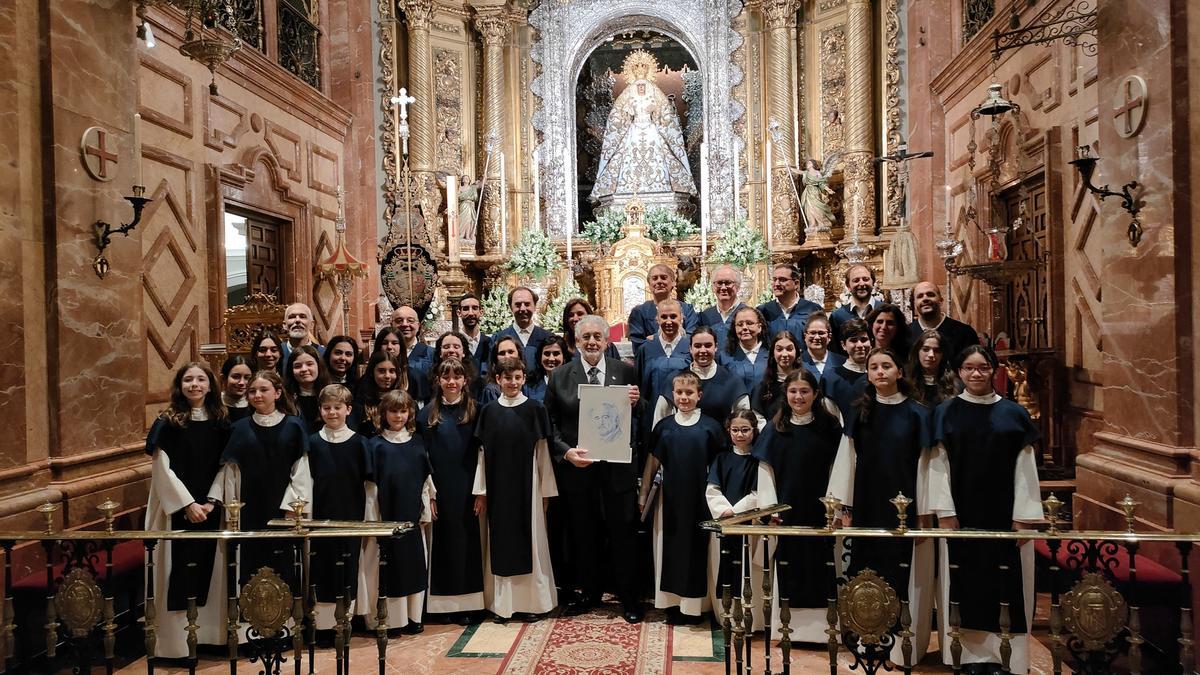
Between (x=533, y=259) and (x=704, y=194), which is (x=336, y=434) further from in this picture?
(x=704, y=194)

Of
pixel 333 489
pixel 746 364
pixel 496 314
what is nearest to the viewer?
pixel 333 489

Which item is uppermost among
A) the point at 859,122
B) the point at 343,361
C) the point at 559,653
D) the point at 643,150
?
the point at 643,150

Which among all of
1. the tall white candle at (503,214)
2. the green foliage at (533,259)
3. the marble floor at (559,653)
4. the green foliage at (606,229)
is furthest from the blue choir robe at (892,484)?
the tall white candle at (503,214)

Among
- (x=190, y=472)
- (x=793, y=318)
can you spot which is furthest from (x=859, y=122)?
(x=190, y=472)

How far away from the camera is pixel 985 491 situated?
4.15 m

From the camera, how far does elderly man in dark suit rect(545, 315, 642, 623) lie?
203 inches

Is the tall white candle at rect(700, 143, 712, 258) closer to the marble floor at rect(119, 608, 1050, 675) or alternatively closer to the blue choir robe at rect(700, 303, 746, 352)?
the blue choir robe at rect(700, 303, 746, 352)

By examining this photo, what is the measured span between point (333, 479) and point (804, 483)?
2.66m

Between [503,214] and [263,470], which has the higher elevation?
[503,214]

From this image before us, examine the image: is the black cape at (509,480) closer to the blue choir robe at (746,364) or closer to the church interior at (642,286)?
the church interior at (642,286)

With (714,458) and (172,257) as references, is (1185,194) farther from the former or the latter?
(172,257)

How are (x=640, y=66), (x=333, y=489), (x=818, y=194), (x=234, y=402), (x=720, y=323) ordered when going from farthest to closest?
(x=640, y=66) < (x=818, y=194) < (x=720, y=323) < (x=234, y=402) < (x=333, y=489)

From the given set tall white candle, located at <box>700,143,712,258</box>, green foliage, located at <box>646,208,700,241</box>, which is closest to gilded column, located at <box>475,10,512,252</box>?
green foliage, located at <box>646,208,700,241</box>

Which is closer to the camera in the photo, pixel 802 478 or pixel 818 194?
pixel 802 478
